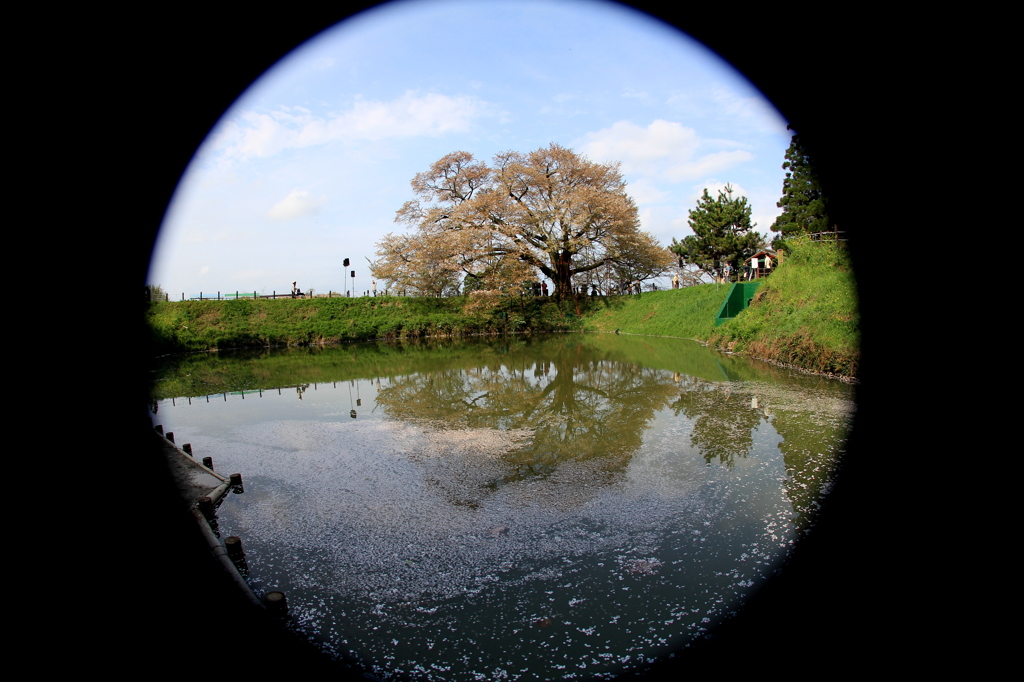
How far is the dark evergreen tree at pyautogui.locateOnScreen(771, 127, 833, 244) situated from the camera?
27125mm

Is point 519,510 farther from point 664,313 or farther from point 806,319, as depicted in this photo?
point 664,313

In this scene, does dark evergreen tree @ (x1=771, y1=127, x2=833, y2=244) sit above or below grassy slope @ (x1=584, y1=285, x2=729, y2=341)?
above

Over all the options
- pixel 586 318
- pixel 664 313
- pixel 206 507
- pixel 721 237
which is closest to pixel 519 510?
pixel 206 507

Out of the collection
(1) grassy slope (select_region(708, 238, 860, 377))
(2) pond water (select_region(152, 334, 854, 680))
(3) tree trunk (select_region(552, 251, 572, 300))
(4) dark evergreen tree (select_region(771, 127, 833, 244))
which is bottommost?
(2) pond water (select_region(152, 334, 854, 680))

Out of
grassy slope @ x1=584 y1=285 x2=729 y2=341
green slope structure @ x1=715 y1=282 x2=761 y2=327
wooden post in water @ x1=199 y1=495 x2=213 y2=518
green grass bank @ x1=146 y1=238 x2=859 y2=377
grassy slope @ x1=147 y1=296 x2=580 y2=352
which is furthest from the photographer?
grassy slope @ x1=147 y1=296 x2=580 y2=352

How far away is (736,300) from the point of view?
76.5 feet

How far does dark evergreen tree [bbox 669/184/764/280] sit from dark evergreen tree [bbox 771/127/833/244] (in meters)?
4.60

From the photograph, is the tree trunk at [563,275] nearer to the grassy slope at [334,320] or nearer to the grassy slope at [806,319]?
the grassy slope at [334,320]

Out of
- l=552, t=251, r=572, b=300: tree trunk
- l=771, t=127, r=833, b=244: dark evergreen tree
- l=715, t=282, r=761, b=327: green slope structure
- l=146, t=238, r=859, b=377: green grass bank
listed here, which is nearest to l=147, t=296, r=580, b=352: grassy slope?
l=146, t=238, r=859, b=377: green grass bank

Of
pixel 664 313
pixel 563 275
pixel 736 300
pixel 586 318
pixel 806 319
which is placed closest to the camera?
pixel 806 319

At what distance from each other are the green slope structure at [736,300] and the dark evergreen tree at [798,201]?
18.0ft

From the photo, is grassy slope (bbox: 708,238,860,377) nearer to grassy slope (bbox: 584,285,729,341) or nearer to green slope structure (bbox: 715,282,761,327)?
green slope structure (bbox: 715,282,761,327)

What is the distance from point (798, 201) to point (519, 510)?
1199 inches

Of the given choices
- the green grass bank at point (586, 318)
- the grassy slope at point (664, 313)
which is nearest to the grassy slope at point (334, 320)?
the green grass bank at point (586, 318)
